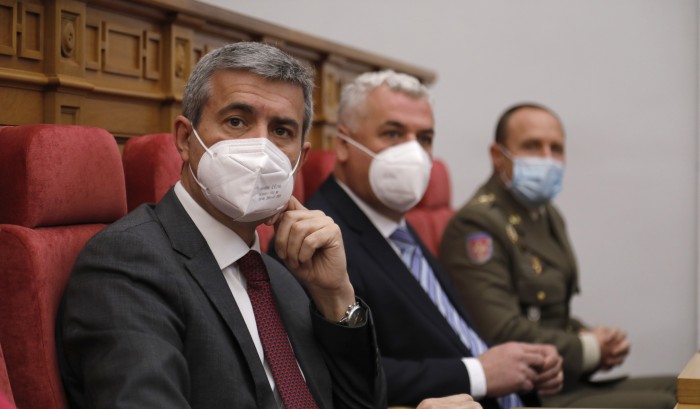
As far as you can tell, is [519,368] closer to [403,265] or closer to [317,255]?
[403,265]

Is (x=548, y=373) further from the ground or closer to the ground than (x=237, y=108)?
closer to the ground

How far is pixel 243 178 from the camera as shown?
1.92m

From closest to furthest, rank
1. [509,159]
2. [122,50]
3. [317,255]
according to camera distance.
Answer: [317,255] < [122,50] < [509,159]

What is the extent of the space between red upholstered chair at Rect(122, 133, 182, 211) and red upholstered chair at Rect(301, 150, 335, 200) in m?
1.02

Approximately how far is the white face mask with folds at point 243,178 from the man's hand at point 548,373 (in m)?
1.30

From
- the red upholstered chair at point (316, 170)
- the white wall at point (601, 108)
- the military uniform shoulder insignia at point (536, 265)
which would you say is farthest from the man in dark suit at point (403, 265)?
the white wall at point (601, 108)

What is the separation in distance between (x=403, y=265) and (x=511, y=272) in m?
0.83

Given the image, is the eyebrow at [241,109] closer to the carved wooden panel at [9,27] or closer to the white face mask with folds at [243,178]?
the white face mask with folds at [243,178]

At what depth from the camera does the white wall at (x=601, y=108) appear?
520 centimetres

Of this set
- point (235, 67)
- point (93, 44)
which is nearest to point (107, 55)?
point (93, 44)

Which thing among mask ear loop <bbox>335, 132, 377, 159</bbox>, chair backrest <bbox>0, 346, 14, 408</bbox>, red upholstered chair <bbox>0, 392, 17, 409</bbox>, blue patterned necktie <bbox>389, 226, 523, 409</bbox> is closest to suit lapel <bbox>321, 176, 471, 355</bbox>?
blue patterned necktie <bbox>389, 226, 523, 409</bbox>

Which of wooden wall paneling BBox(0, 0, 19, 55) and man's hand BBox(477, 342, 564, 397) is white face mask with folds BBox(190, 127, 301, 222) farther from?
man's hand BBox(477, 342, 564, 397)

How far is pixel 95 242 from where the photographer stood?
5.90ft

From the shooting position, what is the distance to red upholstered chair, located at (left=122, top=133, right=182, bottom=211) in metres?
2.26
